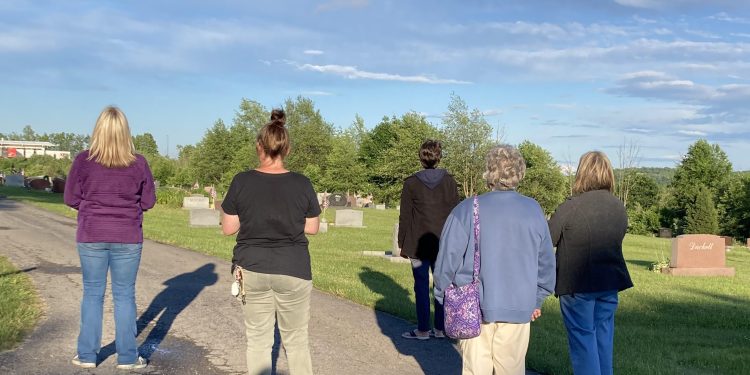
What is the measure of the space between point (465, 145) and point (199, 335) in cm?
3815

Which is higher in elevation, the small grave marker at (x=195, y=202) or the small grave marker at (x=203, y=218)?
the small grave marker at (x=195, y=202)

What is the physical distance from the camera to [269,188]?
14.4 ft

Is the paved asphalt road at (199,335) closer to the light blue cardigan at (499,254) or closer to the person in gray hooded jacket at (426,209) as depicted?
the person in gray hooded jacket at (426,209)

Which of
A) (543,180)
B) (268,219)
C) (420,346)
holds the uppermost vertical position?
(543,180)

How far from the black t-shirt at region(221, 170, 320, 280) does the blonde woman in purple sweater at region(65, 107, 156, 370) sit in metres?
1.40

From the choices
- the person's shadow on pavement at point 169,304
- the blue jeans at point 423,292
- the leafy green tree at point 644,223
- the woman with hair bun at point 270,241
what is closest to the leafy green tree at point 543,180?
the leafy green tree at point 644,223

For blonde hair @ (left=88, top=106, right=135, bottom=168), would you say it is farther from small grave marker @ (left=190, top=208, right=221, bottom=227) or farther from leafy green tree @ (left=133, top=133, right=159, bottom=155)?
leafy green tree @ (left=133, top=133, right=159, bottom=155)

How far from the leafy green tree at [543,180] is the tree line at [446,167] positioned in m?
0.09

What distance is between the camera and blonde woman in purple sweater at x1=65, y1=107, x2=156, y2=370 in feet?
17.5

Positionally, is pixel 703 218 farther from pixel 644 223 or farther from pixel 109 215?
pixel 109 215

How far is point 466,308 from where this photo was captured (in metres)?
3.92

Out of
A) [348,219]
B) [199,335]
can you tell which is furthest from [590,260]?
[348,219]

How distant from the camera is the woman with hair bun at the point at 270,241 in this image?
4.37 meters

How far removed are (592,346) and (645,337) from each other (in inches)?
148
